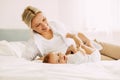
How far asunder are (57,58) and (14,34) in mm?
1072

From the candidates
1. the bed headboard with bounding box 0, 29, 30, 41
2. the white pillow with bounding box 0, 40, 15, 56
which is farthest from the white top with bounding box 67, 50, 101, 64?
the bed headboard with bounding box 0, 29, 30, 41

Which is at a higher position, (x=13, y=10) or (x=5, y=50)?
(x=13, y=10)

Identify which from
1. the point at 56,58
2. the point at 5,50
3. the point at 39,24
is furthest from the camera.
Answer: the point at 5,50

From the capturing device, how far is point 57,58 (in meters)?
1.17

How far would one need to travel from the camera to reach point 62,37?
1.35 metres

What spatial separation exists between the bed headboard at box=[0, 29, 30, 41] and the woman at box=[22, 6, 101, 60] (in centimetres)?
81

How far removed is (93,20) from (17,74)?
5.68 feet

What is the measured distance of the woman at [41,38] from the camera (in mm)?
1276

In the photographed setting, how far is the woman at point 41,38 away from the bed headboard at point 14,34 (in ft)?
2.67

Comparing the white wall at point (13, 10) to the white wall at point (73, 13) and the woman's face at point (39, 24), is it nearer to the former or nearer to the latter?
the white wall at point (73, 13)

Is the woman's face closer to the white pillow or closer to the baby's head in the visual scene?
the baby's head

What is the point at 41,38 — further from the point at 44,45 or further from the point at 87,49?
the point at 87,49

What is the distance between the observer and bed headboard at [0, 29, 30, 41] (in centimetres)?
209

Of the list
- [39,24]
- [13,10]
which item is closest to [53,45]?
[39,24]
